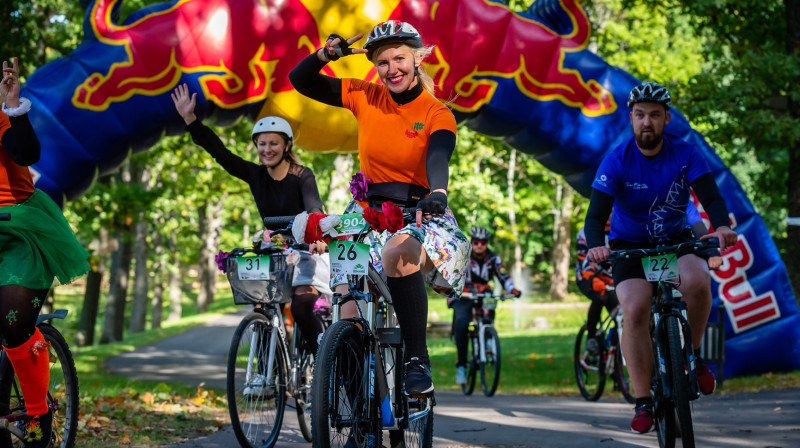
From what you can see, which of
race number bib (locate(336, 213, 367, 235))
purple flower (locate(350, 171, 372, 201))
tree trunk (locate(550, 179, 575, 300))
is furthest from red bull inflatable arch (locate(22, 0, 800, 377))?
tree trunk (locate(550, 179, 575, 300))

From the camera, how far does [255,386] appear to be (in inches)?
252

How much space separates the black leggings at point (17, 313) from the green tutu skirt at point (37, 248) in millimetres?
38

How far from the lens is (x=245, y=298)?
21.6ft

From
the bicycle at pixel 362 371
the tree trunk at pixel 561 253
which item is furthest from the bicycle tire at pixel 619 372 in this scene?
the tree trunk at pixel 561 253

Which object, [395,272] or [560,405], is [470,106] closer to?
[560,405]

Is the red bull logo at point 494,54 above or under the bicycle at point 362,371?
above

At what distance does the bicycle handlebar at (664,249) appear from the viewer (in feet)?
18.2

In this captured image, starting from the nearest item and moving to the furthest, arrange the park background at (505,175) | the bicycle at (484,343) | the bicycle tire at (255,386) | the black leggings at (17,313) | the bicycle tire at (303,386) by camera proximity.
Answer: the black leggings at (17,313) → the bicycle tire at (255,386) → the bicycle tire at (303,386) → the bicycle at (484,343) → the park background at (505,175)

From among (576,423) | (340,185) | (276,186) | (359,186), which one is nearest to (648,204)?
(359,186)

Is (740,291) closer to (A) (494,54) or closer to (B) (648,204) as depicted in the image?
(A) (494,54)

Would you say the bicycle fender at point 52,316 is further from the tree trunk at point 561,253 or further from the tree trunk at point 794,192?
the tree trunk at point 561,253

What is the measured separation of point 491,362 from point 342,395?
776 cm

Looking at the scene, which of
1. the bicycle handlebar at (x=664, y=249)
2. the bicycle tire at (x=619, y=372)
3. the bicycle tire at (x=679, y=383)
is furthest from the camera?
the bicycle tire at (x=619, y=372)

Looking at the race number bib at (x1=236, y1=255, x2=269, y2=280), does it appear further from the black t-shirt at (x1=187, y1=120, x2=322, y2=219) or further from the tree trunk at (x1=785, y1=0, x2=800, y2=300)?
the tree trunk at (x1=785, y1=0, x2=800, y2=300)
